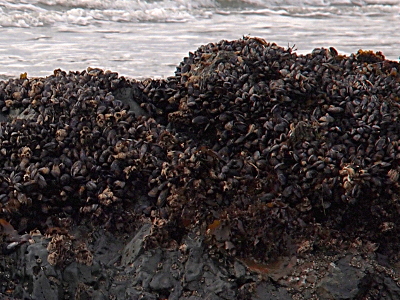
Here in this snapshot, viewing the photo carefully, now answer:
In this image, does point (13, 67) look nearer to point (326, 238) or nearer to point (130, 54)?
point (130, 54)

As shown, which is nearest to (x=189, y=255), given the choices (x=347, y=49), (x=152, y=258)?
(x=152, y=258)

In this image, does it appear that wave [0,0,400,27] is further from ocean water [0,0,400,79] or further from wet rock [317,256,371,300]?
wet rock [317,256,371,300]

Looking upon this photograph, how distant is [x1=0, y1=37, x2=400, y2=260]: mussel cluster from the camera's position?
8.41 feet

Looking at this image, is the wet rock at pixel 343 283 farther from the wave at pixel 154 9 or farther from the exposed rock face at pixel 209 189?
the wave at pixel 154 9

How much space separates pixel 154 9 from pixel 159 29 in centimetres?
145

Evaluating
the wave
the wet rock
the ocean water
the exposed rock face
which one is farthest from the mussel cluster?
the wave

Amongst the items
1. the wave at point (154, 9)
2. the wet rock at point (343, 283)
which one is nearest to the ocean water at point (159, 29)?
the wave at point (154, 9)

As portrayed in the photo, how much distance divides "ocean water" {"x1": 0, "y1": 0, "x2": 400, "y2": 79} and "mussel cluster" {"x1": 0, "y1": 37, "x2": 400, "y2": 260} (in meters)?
3.33

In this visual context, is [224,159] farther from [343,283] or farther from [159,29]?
[159,29]

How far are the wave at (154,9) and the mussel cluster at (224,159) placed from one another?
749 cm

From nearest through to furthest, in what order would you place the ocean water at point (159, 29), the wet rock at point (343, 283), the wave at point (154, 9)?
the wet rock at point (343, 283), the ocean water at point (159, 29), the wave at point (154, 9)

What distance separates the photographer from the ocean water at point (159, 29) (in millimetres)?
7320

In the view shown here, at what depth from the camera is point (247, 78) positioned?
3.10m

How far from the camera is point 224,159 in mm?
2746
